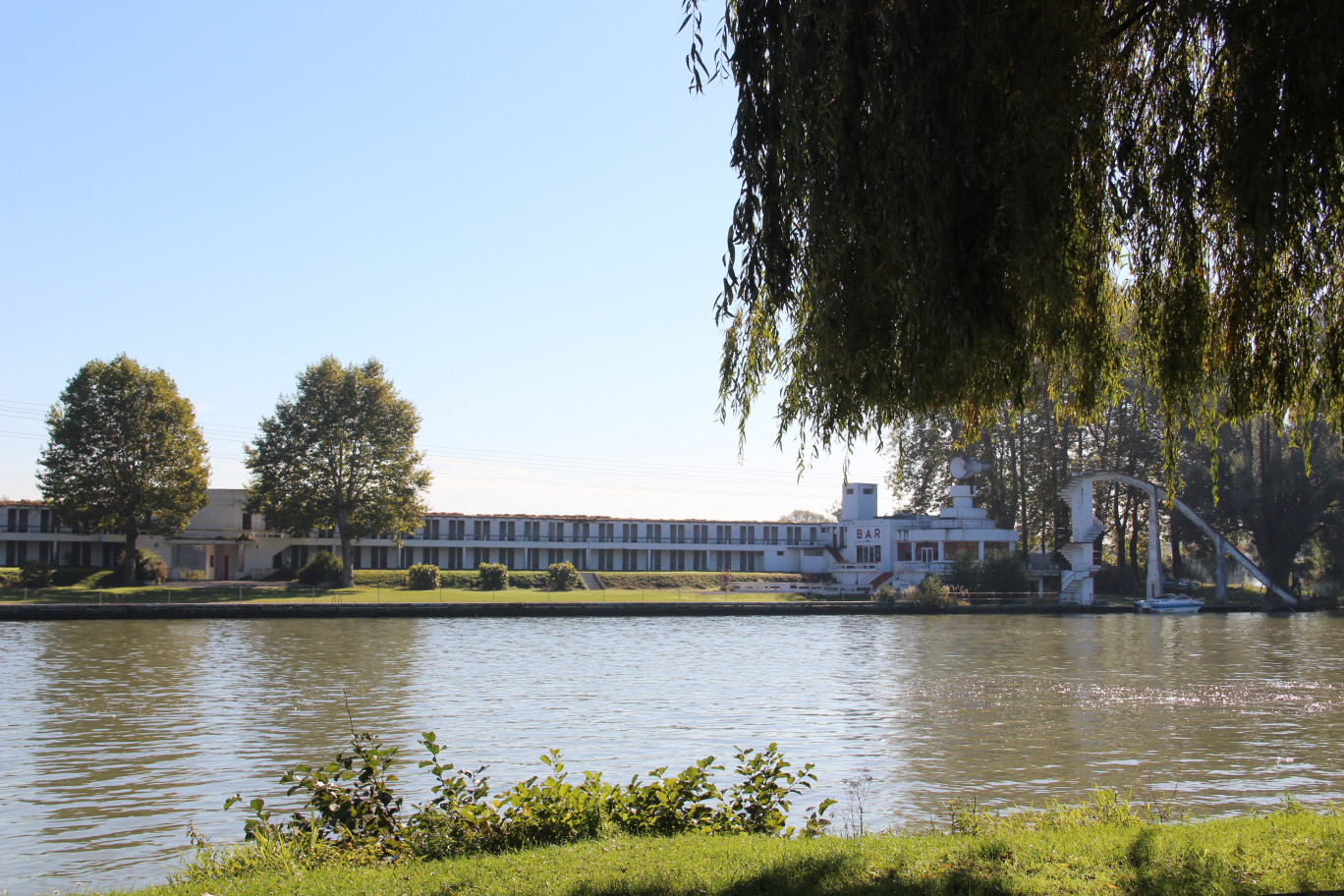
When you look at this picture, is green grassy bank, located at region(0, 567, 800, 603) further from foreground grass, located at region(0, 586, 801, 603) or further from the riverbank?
the riverbank

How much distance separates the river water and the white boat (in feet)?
59.2

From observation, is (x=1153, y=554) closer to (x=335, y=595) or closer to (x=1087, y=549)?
(x=1087, y=549)

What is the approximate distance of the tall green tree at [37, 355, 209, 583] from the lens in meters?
59.3

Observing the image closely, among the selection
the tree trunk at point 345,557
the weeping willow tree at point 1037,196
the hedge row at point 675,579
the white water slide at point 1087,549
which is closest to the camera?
the weeping willow tree at point 1037,196

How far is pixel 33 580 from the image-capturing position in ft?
189

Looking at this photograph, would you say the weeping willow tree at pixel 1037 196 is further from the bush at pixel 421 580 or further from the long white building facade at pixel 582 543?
the long white building facade at pixel 582 543

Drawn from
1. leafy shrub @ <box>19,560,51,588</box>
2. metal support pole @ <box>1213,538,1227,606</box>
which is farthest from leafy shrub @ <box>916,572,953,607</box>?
leafy shrub @ <box>19,560,51,588</box>

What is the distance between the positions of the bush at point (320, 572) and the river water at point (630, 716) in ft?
73.8

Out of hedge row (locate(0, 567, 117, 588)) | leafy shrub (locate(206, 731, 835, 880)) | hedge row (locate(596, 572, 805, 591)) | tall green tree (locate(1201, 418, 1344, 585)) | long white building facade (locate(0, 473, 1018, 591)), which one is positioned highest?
tall green tree (locate(1201, 418, 1344, 585))

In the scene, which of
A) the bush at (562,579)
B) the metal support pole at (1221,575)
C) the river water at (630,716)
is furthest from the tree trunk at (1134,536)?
the bush at (562,579)

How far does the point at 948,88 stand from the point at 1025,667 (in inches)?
996

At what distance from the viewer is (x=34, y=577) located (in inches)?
2272

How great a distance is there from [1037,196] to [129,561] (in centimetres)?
6111

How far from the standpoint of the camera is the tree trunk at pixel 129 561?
194 feet
